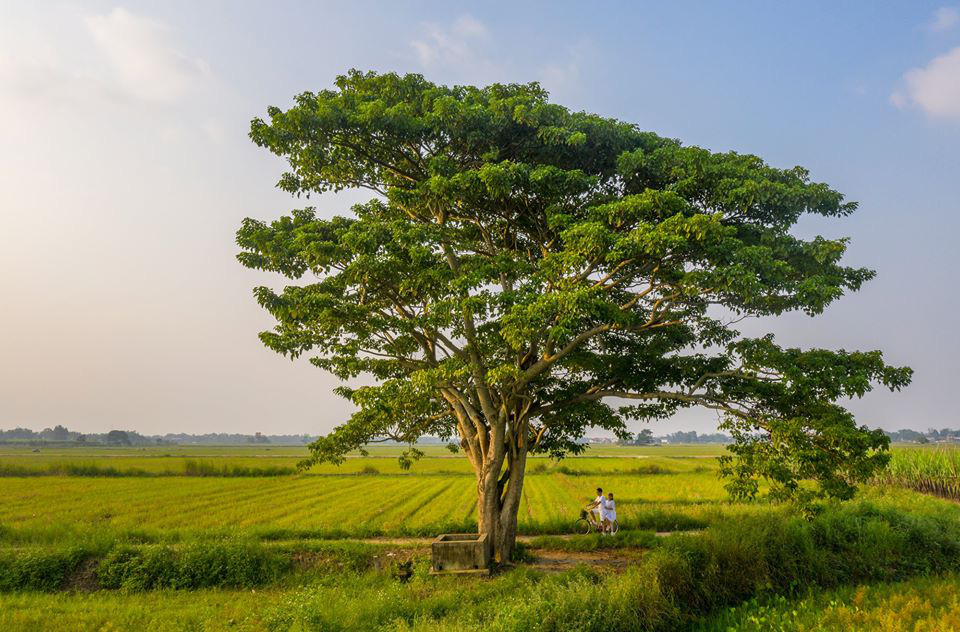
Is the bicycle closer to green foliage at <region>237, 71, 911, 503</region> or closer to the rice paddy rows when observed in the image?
the rice paddy rows

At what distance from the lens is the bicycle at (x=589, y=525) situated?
1750 cm

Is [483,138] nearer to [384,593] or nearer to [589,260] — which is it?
[589,260]

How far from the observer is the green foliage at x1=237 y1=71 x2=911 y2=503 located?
10539 mm

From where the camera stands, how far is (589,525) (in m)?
18.8

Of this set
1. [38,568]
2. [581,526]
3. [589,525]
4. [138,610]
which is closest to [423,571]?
[138,610]

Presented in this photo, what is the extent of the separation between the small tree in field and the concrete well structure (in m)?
1.30

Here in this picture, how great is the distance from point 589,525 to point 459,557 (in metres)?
7.74

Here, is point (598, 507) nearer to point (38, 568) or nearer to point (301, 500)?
point (38, 568)

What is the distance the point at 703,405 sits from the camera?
41.1 feet

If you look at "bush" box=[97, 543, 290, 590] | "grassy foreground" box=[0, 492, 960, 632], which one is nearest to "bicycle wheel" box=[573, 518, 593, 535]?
"grassy foreground" box=[0, 492, 960, 632]

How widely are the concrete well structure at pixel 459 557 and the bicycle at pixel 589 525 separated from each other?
250 inches

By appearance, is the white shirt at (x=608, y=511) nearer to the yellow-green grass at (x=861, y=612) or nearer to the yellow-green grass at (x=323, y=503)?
the yellow-green grass at (x=323, y=503)

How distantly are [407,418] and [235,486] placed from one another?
26.2 metres

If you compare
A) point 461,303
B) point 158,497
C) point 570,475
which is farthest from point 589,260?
point 570,475
